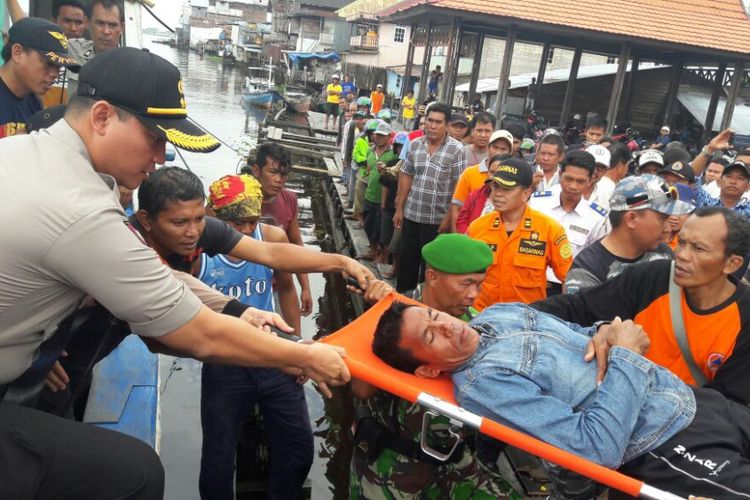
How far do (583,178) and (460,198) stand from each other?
1.48 m

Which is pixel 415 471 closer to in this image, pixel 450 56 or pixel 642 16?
pixel 450 56

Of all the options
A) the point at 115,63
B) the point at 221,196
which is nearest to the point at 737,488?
the point at 115,63

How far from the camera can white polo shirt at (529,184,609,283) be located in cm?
459

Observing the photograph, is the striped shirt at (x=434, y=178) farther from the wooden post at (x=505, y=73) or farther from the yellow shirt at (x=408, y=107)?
the yellow shirt at (x=408, y=107)

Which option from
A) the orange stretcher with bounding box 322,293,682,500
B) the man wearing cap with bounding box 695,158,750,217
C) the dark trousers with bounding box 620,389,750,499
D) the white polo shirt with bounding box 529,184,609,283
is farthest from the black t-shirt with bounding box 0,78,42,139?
the man wearing cap with bounding box 695,158,750,217

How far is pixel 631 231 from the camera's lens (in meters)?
3.33

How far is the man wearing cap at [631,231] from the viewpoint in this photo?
3.27 meters

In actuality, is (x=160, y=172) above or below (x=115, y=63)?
below

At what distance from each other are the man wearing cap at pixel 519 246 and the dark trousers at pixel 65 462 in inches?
106

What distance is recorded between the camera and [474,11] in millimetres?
12969

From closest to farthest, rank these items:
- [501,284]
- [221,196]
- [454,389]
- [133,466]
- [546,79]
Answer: [133,466] → [454,389] → [221,196] → [501,284] → [546,79]

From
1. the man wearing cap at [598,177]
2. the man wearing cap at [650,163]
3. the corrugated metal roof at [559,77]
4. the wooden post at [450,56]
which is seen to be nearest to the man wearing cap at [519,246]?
the man wearing cap at [598,177]

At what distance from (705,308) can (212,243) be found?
243 centimetres

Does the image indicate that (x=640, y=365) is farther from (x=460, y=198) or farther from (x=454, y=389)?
(x=460, y=198)
